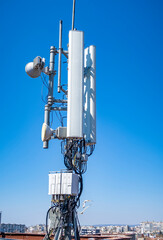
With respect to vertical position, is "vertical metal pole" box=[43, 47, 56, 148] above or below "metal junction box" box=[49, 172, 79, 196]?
above

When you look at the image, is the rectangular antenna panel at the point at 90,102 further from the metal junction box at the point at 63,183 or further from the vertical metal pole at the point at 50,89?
the metal junction box at the point at 63,183

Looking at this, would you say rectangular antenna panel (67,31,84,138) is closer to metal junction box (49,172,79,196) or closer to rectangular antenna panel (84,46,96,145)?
rectangular antenna panel (84,46,96,145)

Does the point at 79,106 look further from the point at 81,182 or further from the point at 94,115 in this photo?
the point at 81,182

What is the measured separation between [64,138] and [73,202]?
2.72 metres

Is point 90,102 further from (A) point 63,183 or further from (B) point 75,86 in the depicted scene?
(A) point 63,183

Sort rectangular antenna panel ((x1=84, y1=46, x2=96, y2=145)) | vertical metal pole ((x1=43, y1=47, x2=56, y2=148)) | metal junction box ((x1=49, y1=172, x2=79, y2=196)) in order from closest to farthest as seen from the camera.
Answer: metal junction box ((x1=49, y1=172, x2=79, y2=196)) < rectangular antenna panel ((x1=84, y1=46, x2=96, y2=145)) < vertical metal pole ((x1=43, y1=47, x2=56, y2=148))

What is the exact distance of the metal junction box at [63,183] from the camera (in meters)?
11.8

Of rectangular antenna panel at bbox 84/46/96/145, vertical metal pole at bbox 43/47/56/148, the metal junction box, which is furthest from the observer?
vertical metal pole at bbox 43/47/56/148

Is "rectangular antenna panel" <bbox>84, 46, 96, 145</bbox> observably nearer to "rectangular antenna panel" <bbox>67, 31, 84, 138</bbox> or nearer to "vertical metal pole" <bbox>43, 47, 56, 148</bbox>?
"rectangular antenna panel" <bbox>67, 31, 84, 138</bbox>

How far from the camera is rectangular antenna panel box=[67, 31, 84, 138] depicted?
12031 millimetres

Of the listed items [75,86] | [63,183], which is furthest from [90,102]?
[63,183]

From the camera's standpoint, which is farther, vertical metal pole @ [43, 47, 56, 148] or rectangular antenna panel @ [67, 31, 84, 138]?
vertical metal pole @ [43, 47, 56, 148]

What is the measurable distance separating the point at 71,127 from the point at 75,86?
5.73 ft

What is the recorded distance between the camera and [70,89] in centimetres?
1231
